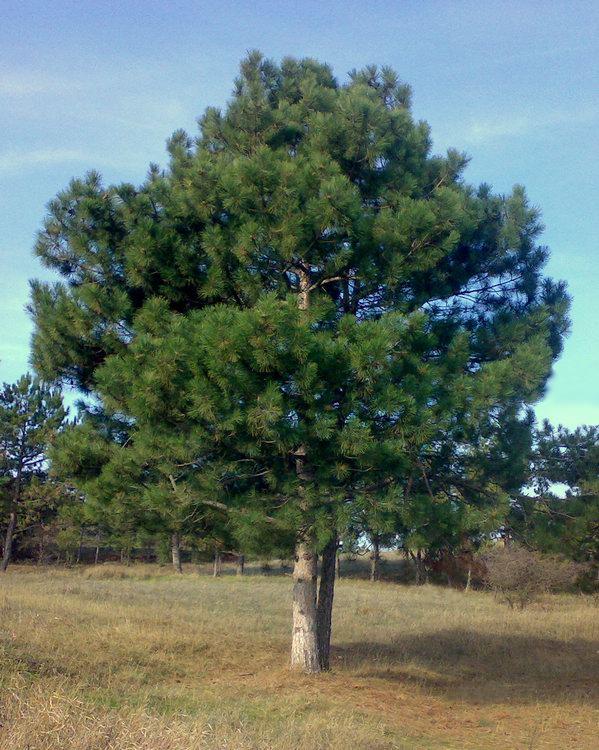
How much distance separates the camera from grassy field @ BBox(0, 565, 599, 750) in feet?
18.2

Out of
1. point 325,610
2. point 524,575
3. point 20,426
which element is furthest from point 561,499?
point 20,426

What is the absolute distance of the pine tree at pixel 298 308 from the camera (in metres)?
8.33

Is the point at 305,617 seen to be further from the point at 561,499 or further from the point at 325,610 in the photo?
the point at 561,499

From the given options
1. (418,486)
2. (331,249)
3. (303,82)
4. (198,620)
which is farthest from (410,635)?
(303,82)

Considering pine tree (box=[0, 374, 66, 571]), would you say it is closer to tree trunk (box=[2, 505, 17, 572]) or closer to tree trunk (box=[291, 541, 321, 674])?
tree trunk (box=[2, 505, 17, 572])

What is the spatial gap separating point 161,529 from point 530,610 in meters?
18.7

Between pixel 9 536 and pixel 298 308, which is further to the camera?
pixel 9 536

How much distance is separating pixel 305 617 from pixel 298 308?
4643 millimetres

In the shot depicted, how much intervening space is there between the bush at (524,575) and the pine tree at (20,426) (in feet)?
72.0

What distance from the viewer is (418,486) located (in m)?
10.4

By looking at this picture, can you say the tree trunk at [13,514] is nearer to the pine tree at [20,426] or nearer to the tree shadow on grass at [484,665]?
the pine tree at [20,426]

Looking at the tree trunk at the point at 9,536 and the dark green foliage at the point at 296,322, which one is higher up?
the dark green foliage at the point at 296,322

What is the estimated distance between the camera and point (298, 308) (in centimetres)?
897

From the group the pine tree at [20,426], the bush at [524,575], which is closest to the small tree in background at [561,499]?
the bush at [524,575]
